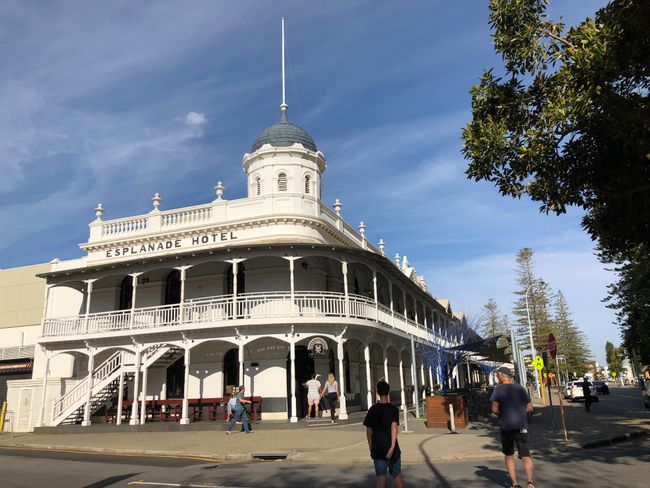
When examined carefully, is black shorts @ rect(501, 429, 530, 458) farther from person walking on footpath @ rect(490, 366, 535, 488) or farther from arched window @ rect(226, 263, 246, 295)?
arched window @ rect(226, 263, 246, 295)

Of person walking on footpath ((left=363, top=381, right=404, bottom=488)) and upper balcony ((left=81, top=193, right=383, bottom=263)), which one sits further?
upper balcony ((left=81, top=193, right=383, bottom=263))

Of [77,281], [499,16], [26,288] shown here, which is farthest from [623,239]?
[26,288]

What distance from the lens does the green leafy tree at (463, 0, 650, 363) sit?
344 inches

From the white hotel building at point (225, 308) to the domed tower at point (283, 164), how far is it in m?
0.07

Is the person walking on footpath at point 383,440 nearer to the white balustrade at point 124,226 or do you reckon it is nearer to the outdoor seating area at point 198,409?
the outdoor seating area at point 198,409

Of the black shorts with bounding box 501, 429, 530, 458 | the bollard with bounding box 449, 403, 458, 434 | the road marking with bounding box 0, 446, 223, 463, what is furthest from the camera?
the bollard with bounding box 449, 403, 458, 434

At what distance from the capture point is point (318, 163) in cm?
2745

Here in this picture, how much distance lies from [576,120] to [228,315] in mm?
15628

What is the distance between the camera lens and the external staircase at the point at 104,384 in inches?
882

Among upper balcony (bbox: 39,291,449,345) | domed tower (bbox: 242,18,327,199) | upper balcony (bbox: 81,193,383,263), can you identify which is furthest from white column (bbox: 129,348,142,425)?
domed tower (bbox: 242,18,327,199)

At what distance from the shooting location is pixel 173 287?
83.8 feet

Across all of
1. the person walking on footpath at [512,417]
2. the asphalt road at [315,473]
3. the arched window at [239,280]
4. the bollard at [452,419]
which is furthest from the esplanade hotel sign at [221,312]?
the person walking on footpath at [512,417]

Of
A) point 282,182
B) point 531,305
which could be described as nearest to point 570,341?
point 531,305

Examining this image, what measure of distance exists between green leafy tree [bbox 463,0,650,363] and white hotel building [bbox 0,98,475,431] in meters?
10.5
